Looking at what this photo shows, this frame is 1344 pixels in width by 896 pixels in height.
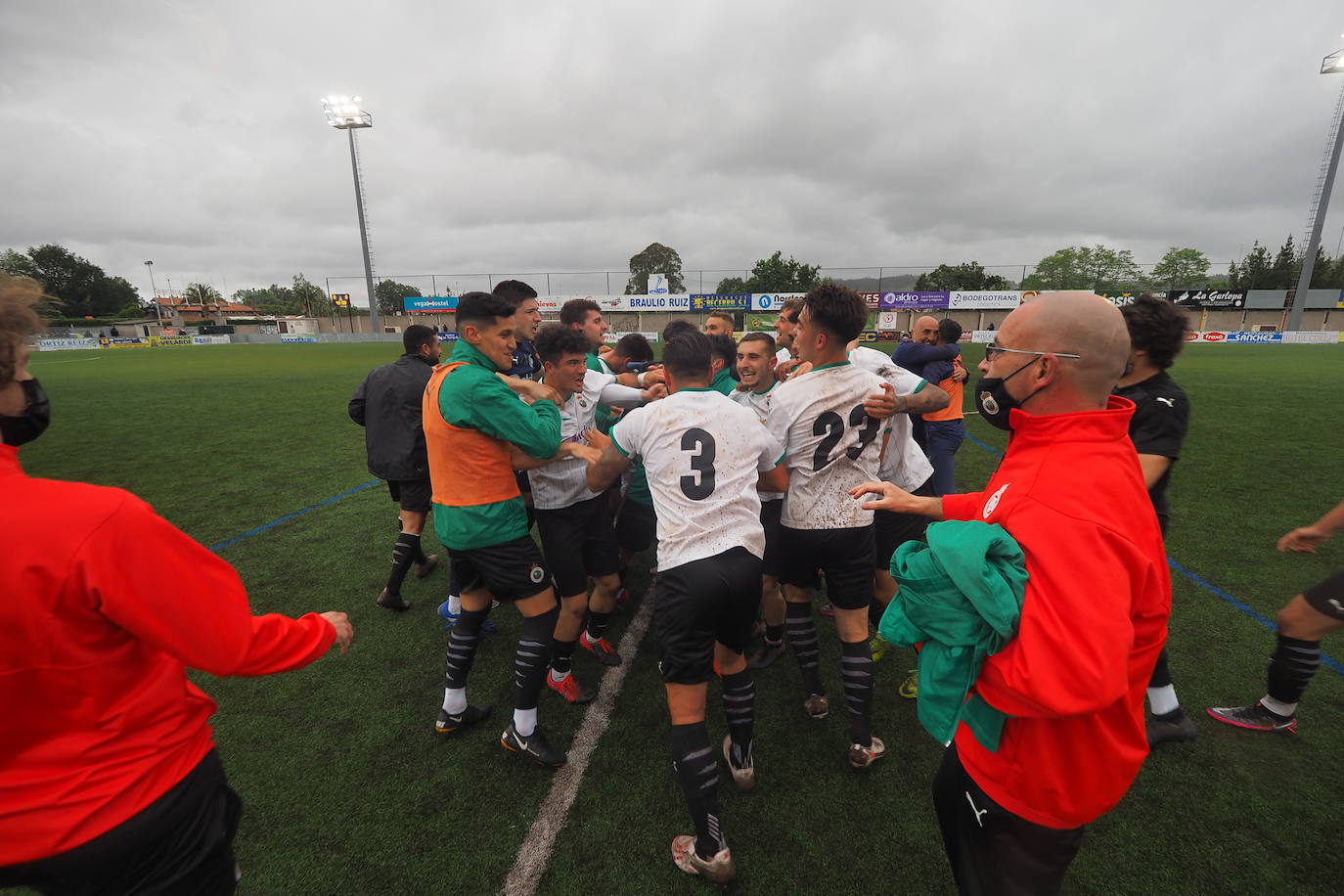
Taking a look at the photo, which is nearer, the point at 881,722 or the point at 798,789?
the point at 798,789

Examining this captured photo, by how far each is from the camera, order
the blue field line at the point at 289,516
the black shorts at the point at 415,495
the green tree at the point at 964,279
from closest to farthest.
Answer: the black shorts at the point at 415,495, the blue field line at the point at 289,516, the green tree at the point at 964,279

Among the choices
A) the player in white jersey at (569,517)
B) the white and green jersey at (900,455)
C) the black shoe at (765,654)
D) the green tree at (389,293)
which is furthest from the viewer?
the green tree at (389,293)

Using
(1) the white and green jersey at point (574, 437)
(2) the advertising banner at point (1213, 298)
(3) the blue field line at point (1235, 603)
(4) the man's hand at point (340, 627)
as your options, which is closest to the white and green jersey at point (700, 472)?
(1) the white and green jersey at point (574, 437)

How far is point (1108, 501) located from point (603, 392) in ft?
10.2

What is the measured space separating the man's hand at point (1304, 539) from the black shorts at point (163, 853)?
443 centimetres

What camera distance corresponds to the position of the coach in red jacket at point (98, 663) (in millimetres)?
1077

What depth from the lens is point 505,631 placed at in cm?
423

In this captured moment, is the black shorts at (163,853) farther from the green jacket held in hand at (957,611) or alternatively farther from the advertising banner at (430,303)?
the advertising banner at (430,303)

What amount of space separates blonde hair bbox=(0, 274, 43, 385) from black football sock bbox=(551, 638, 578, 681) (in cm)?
271

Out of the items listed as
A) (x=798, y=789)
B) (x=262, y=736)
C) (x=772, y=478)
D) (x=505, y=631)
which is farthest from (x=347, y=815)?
(x=772, y=478)

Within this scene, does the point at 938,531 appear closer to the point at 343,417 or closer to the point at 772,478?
the point at 772,478

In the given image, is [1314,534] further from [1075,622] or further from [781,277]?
[781,277]

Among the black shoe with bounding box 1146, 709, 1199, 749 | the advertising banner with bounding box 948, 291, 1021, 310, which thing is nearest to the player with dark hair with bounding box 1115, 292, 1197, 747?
the black shoe with bounding box 1146, 709, 1199, 749

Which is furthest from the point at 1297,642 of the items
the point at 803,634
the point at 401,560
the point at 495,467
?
the point at 401,560
